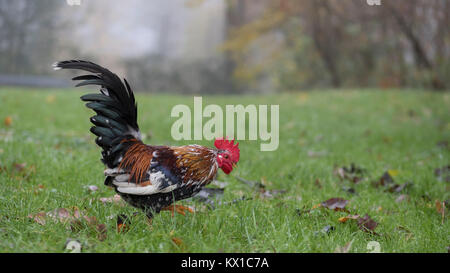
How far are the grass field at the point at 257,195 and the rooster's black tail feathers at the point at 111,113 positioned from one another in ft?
1.48

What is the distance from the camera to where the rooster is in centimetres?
234

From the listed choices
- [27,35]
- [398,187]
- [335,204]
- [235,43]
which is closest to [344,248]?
[335,204]

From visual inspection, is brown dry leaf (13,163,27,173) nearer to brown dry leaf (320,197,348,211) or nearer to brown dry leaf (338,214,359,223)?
brown dry leaf (320,197,348,211)

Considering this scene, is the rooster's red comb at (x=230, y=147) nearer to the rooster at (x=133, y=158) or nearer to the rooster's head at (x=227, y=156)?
the rooster's head at (x=227, y=156)

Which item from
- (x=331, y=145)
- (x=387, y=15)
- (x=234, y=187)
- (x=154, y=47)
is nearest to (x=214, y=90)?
(x=154, y=47)

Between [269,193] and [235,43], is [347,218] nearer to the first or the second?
[269,193]

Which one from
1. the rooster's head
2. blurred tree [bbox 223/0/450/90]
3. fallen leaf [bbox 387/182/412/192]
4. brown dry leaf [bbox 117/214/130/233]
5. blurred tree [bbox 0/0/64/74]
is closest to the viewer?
brown dry leaf [bbox 117/214/130/233]

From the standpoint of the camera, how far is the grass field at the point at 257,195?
2.22m

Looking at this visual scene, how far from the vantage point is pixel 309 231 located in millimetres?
2451

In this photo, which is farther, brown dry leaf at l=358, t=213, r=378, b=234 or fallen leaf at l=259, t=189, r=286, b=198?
fallen leaf at l=259, t=189, r=286, b=198

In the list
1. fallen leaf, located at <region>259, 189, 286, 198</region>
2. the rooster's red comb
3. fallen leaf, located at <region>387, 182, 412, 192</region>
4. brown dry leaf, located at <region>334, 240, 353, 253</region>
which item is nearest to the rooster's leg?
the rooster's red comb

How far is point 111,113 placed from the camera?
2.43 metres

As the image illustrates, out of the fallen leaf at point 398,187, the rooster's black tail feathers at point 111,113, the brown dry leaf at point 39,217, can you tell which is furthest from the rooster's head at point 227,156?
the fallen leaf at point 398,187

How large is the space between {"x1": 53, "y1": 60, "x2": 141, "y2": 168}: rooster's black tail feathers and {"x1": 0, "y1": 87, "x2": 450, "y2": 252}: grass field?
0.45 meters
